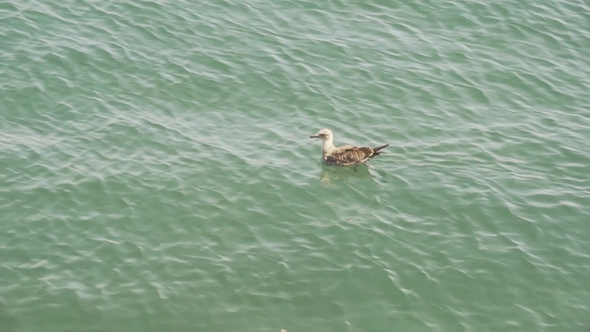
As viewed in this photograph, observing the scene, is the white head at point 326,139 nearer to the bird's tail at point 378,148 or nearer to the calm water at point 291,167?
the calm water at point 291,167

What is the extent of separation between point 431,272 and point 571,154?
20.9 feet

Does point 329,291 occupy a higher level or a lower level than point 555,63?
lower

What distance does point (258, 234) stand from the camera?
16.8 meters

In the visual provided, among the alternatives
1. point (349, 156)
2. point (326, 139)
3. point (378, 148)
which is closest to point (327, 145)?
point (326, 139)

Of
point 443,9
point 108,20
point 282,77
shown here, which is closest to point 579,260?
point 282,77

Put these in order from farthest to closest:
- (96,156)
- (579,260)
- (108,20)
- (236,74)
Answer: (108,20) < (236,74) < (96,156) < (579,260)

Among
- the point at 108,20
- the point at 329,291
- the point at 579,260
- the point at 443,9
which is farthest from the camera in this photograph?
the point at 443,9

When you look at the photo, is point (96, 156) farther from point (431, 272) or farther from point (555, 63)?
point (555, 63)

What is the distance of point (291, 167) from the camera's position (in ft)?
63.8

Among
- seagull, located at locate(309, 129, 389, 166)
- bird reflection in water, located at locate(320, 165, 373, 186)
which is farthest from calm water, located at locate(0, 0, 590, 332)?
seagull, located at locate(309, 129, 389, 166)

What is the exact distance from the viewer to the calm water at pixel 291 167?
1509 centimetres

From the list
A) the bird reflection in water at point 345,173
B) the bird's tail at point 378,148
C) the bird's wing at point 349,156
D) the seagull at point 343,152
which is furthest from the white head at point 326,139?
the bird's tail at point 378,148

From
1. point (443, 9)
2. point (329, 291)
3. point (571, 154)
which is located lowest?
point (329, 291)

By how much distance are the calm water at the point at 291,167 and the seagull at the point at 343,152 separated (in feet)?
1.22
